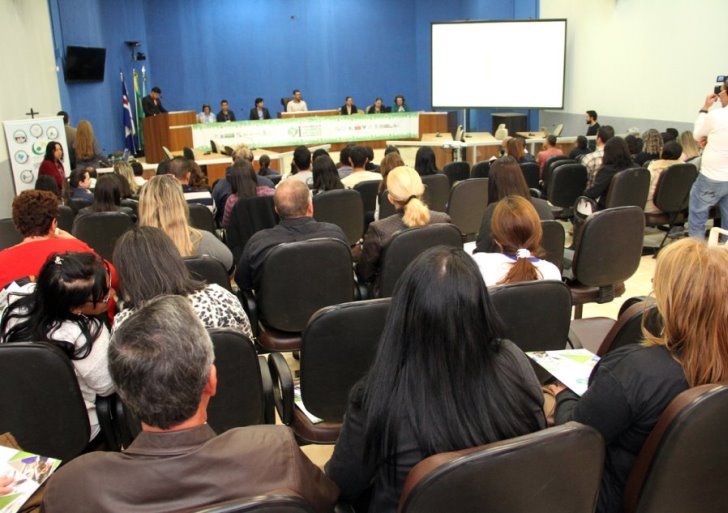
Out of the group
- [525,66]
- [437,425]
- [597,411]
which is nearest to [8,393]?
[437,425]

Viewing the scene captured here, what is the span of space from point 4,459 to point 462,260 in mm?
1204

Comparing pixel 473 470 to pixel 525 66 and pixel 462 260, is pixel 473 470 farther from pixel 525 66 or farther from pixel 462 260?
pixel 525 66

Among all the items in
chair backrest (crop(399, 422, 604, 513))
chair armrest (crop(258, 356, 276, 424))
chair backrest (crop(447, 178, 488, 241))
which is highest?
chair backrest (crop(399, 422, 604, 513))

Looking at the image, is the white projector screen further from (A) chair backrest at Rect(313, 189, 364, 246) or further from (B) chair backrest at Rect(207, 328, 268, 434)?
(B) chair backrest at Rect(207, 328, 268, 434)

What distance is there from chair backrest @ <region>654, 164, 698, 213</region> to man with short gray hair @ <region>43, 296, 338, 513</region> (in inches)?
188

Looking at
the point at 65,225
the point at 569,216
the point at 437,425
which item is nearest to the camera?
the point at 437,425

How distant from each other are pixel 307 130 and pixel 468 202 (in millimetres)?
8138

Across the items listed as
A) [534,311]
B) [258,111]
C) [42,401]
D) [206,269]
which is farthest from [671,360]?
[258,111]

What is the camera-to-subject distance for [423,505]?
1227 mm

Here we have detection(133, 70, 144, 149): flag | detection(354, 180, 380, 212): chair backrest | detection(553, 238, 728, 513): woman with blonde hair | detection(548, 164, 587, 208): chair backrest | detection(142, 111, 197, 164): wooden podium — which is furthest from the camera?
detection(133, 70, 144, 149): flag

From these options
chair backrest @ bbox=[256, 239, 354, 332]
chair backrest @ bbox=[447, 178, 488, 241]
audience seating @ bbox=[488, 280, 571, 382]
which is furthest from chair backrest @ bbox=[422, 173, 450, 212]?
audience seating @ bbox=[488, 280, 571, 382]

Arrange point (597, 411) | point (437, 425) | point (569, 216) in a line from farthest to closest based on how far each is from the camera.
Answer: point (569, 216), point (597, 411), point (437, 425)

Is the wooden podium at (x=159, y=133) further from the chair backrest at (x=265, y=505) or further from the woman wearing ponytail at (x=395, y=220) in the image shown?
the chair backrest at (x=265, y=505)

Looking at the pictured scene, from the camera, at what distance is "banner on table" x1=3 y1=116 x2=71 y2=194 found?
7566mm
